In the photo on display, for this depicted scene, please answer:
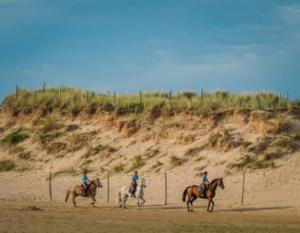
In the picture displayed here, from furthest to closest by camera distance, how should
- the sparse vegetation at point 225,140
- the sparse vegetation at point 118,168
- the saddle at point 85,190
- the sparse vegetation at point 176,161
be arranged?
the sparse vegetation at point 118,168, the sparse vegetation at point 176,161, the sparse vegetation at point 225,140, the saddle at point 85,190

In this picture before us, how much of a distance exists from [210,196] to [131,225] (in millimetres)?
7490

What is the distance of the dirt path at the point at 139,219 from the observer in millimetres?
27516

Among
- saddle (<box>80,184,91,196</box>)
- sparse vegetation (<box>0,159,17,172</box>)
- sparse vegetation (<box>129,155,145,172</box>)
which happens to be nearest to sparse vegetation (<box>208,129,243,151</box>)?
sparse vegetation (<box>129,155,145,172</box>)

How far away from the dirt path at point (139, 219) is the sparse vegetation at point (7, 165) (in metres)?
11.2

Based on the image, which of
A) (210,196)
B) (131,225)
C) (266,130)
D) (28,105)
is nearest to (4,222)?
(131,225)

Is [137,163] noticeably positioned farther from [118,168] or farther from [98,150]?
[98,150]

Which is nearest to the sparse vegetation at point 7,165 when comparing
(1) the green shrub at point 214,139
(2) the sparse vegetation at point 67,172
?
(2) the sparse vegetation at point 67,172

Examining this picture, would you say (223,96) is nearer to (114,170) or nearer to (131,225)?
(114,170)

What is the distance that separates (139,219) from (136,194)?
5.13 metres

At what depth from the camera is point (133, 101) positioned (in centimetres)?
5359

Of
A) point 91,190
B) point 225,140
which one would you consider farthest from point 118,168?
point 91,190

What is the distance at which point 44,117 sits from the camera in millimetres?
56594

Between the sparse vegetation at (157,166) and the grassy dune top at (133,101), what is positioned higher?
the grassy dune top at (133,101)

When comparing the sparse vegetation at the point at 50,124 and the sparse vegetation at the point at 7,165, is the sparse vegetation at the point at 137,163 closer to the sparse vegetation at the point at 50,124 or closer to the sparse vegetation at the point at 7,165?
the sparse vegetation at the point at 50,124
